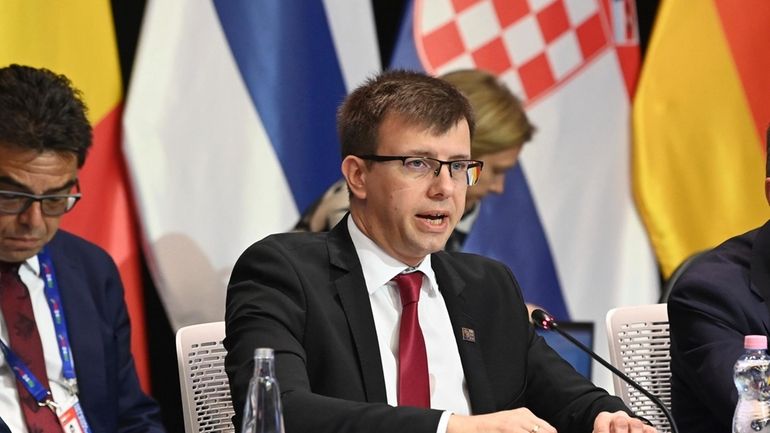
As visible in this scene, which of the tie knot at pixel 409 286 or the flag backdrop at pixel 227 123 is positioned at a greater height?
the flag backdrop at pixel 227 123

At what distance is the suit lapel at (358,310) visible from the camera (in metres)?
2.67

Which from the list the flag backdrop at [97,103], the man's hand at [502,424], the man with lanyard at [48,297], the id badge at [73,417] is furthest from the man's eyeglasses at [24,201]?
the man's hand at [502,424]

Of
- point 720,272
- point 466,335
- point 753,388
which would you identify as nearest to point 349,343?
point 466,335

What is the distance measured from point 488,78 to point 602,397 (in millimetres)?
2339

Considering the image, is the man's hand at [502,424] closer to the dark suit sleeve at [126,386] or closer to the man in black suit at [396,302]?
the man in black suit at [396,302]

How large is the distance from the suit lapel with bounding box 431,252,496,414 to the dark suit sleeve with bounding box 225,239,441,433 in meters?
0.29

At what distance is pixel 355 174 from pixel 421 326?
38 cm

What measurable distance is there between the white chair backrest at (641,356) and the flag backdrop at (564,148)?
1623 millimetres

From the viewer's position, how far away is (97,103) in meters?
4.41

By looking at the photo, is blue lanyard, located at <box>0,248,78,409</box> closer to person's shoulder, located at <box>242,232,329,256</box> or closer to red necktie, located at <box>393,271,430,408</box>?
person's shoulder, located at <box>242,232,329,256</box>

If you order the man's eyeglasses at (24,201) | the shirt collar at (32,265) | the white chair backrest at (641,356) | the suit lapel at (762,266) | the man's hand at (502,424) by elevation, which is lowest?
the white chair backrest at (641,356)

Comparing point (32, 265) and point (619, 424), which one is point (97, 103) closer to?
point (32, 265)

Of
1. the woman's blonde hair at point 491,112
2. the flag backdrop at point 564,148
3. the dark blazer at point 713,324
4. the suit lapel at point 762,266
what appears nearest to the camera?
the dark blazer at point 713,324

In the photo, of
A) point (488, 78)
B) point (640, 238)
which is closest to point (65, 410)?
point (488, 78)
